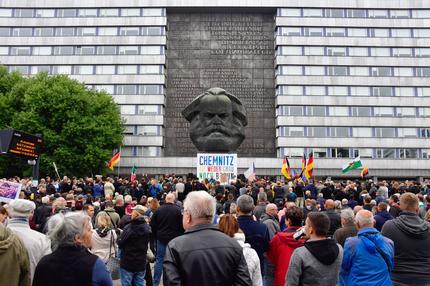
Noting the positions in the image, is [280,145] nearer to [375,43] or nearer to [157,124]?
[157,124]

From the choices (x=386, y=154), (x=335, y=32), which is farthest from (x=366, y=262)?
(x=335, y=32)

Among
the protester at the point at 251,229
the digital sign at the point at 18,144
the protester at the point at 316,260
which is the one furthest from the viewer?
the digital sign at the point at 18,144

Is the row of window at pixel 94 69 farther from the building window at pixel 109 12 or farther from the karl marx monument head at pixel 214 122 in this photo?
the karl marx monument head at pixel 214 122

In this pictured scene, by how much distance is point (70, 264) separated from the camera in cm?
355

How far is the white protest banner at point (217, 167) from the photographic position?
21.2 m

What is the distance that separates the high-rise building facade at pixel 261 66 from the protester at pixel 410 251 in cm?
4513

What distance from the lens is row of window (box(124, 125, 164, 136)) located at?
5250cm

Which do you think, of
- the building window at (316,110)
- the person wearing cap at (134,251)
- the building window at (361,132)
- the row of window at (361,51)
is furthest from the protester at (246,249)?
the row of window at (361,51)

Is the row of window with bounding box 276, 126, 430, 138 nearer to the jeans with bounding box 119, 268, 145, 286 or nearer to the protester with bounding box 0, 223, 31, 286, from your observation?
the jeans with bounding box 119, 268, 145, 286

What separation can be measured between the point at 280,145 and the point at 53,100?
27.4 meters

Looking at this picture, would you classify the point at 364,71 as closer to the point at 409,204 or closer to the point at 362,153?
the point at 362,153

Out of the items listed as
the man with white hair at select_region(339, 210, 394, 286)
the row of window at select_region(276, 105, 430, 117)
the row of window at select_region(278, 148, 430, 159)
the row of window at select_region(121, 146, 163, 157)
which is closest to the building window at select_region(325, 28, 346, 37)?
the row of window at select_region(276, 105, 430, 117)

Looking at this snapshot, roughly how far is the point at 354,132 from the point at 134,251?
5003 cm

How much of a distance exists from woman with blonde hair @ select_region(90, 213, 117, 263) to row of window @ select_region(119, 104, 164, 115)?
152 ft
